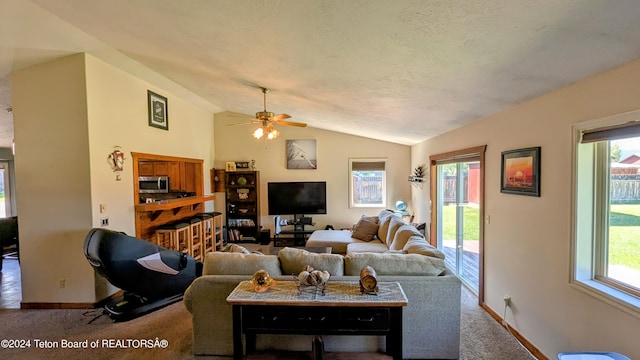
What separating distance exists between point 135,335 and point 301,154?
197 inches

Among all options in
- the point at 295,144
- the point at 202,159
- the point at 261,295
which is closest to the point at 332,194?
the point at 295,144

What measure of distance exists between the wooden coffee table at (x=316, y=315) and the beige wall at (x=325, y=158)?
5.14 m

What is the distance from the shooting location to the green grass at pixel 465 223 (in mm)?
3914

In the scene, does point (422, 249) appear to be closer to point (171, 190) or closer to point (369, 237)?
point (369, 237)

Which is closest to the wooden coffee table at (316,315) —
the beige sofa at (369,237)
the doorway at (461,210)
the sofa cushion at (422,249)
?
the sofa cushion at (422,249)

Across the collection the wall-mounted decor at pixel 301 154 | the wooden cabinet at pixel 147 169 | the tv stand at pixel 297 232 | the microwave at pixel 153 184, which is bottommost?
the tv stand at pixel 297 232

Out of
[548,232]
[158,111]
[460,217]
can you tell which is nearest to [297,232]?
[460,217]

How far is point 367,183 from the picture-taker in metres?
7.31

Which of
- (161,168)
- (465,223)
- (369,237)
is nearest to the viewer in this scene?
(465,223)

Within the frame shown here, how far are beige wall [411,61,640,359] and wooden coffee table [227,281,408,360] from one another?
4.27 ft

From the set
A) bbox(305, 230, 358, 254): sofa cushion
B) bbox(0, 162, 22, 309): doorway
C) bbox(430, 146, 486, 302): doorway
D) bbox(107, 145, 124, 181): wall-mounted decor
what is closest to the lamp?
bbox(107, 145, 124, 181): wall-mounted decor

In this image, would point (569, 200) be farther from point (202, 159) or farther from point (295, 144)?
point (202, 159)

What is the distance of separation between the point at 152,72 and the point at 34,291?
319 cm

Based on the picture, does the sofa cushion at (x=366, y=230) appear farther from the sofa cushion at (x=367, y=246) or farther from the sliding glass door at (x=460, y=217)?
the sliding glass door at (x=460, y=217)
